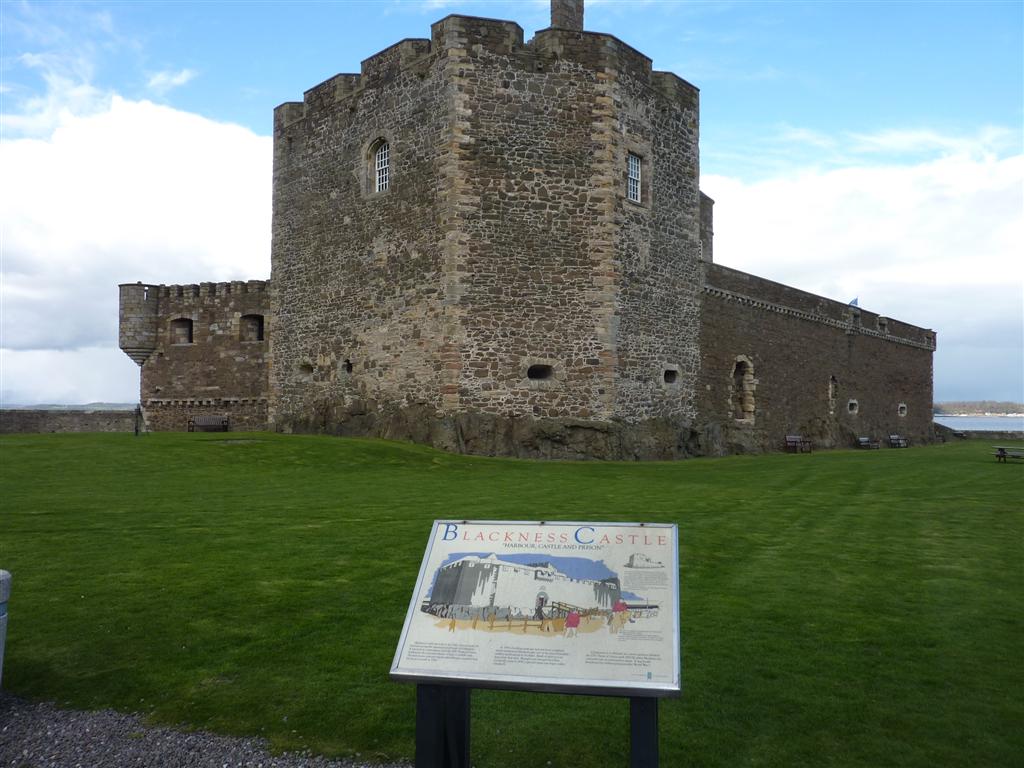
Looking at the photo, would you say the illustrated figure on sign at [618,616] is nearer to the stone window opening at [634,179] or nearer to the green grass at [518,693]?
the green grass at [518,693]

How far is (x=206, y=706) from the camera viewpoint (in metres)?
5.07

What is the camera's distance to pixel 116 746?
4633 mm

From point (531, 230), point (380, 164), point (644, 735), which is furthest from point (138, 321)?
point (644, 735)

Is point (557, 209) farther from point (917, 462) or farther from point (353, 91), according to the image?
point (917, 462)

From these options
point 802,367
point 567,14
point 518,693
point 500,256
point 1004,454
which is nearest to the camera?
point 518,693

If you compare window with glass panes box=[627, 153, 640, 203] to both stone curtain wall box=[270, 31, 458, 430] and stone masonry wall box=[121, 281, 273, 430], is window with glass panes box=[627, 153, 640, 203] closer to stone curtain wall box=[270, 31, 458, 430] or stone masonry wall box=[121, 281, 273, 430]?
stone curtain wall box=[270, 31, 458, 430]

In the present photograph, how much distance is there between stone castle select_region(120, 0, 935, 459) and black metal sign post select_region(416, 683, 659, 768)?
648 inches

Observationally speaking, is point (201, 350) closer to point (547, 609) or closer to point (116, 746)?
point (116, 746)

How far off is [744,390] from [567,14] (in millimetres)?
13748

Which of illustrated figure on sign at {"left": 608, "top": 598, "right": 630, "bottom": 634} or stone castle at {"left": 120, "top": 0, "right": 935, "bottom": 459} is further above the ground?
stone castle at {"left": 120, "top": 0, "right": 935, "bottom": 459}

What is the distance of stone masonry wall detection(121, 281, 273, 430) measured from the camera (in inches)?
1153

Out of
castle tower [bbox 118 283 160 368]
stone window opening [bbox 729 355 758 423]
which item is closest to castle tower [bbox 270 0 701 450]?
stone window opening [bbox 729 355 758 423]

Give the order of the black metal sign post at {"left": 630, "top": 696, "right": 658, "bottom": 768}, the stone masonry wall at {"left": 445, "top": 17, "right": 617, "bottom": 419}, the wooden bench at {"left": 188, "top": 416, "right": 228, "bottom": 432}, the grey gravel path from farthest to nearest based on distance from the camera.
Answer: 1. the wooden bench at {"left": 188, "top": 416, "right": 228, "bottom": 432}
2. the stone masonry wall at {"left": 445, "top": 17, "right": 617, "bottom": 419}
3. the grey gravel path
4. the black metal sign post at {"left": 630, "top": 696, "right": 658, "bottom": 768}

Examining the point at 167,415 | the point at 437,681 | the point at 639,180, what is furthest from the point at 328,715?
the point at 167,415
